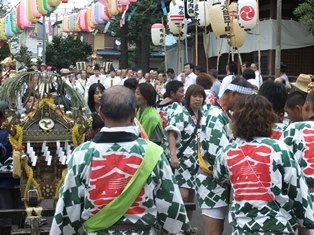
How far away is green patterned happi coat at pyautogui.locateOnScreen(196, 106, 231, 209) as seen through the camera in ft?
18.5

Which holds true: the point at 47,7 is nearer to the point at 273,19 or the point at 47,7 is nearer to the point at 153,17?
the point at 273,19

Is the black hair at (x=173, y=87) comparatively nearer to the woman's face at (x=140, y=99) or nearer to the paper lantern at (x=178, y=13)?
the woman's face at (x=140, y=99)

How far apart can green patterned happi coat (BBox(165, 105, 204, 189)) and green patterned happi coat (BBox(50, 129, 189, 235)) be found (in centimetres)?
359

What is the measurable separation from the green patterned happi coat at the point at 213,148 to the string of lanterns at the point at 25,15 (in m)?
15.8

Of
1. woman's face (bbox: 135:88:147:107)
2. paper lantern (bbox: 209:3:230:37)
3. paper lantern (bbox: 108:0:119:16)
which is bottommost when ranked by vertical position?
woman's face (bbox: 135:88:147:107)

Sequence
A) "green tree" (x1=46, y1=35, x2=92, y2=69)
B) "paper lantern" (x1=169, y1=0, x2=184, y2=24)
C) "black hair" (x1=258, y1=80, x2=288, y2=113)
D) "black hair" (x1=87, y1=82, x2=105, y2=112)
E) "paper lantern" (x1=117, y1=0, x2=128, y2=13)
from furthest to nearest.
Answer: "green tree" (x1=46, y1=35, x2=92, y2=69), "paper lantern" (x1=169, y1=0, x2=184, y2=24), "paper lantern" (x1=117, y1=0, x2=128, y2=13), "black hair" (x1=87, y1=82, x2=105, y2=112), "black hair" (x1=258, y1=80, x2=288, y2=113)

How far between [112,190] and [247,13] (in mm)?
14084

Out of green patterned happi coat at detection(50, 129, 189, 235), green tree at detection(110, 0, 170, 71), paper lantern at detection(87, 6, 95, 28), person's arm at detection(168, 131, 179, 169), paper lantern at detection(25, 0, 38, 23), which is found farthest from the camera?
green tree at detection(110, 0, 170, 71)

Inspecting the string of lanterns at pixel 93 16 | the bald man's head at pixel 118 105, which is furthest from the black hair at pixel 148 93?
the string of lanterns at pixel 93 16

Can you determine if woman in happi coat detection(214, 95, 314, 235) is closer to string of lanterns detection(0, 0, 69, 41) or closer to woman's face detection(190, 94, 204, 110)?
woman's face detection(190, 94, 204, 110)

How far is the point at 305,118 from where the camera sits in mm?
5129

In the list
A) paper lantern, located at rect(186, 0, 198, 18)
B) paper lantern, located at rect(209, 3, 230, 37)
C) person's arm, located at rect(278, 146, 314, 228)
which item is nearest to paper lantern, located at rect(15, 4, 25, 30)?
paper lantern, located at rect(186, 0, 198, 18)

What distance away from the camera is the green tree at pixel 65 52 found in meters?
42.5

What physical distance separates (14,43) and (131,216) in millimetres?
35047
